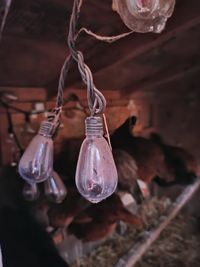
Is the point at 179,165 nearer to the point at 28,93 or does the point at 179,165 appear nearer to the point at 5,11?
the point at 28,93

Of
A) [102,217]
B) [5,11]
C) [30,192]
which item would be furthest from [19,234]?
[5,11]

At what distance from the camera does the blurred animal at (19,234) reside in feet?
2.74

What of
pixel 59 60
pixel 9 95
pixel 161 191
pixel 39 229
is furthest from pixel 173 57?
pixel 161 191

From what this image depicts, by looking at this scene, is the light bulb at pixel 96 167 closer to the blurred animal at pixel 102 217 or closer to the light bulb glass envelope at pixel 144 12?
the light bulb glass envelope at pixel 144 12

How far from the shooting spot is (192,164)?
1423 mm

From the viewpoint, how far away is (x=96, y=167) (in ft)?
1.32

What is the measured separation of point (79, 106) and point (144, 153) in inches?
13.5

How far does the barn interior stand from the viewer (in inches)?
30.6

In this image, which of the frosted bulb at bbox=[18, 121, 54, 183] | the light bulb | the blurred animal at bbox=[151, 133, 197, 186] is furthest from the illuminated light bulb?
the blurred animal at bbox=[151, 133, 197, 186]

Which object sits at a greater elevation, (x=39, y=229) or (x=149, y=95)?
(x=149, y=95)

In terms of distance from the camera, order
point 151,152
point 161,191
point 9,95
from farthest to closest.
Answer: point 161,191 < point 151,152 < point 9,95

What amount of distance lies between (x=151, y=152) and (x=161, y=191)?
714mm

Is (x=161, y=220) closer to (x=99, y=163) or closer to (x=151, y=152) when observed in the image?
(x=151, y=152)

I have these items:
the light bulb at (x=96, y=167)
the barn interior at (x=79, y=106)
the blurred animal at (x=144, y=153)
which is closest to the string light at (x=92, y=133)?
the light bulb at (x=96, y=167)
